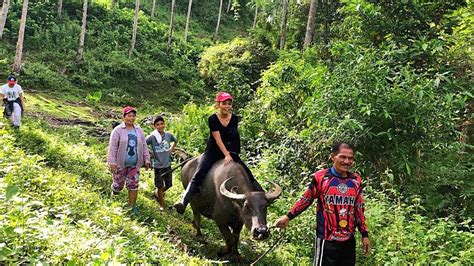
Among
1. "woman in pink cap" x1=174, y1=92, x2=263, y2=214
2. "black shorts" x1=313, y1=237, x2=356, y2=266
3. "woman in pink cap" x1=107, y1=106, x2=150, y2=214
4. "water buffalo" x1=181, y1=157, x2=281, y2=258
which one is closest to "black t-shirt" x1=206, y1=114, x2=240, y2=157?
"woman in pink cap" x1=174, y1=92, x2=263, y2=214

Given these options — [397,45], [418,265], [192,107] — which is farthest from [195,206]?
[192,107]

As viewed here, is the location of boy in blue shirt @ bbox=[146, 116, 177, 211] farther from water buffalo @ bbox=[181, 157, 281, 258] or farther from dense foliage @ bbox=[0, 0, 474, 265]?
A: water buffalo @ bbox=[181, 157, 281, 258]

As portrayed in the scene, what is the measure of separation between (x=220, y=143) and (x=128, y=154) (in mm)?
1603

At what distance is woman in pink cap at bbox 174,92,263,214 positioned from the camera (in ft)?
20.1

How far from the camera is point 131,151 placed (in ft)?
22.4

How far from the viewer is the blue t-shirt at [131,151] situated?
681 cm

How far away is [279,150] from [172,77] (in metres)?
20.6

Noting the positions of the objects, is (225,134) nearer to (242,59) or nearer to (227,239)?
(227,239)

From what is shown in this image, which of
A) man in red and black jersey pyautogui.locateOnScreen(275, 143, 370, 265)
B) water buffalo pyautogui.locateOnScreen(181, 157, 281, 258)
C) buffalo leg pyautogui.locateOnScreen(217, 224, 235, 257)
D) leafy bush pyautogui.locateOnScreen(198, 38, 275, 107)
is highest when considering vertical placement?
leafy bush pyautogui.locateOnScreen(198, 38, 275, 107)

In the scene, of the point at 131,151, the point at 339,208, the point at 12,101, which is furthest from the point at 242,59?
the point at 339,208

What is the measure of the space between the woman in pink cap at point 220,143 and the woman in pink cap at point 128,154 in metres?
1.01

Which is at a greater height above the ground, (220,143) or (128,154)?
(220,143)

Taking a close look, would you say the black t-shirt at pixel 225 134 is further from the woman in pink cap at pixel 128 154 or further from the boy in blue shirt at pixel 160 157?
the boy in blue shirt at pixel 160 157

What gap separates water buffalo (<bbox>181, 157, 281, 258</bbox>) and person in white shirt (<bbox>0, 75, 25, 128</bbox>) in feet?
19.0
